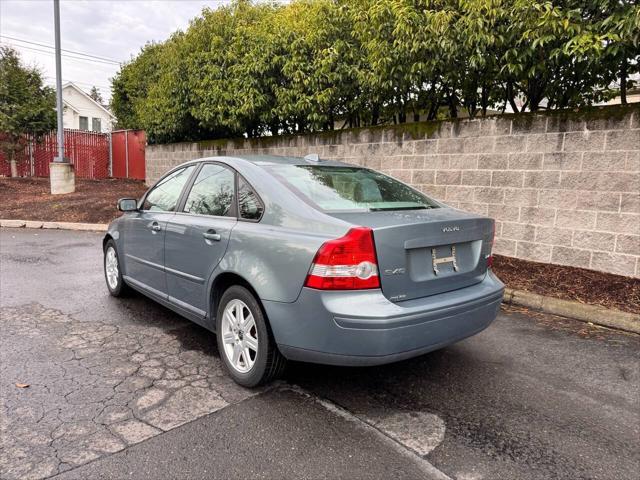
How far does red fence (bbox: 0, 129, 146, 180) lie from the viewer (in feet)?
64.6

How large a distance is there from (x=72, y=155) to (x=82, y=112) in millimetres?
29695

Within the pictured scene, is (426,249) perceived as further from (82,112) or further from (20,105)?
(82,112)

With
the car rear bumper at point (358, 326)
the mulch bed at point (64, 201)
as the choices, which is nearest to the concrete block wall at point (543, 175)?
the car rear bumper at point (358, 326)

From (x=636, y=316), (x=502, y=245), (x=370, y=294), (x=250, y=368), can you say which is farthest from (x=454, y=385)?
(x=502, y=245)

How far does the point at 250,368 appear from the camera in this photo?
10.2ft

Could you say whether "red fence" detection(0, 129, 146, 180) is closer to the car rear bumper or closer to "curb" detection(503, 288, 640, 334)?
"curb" detection(503, 288, 640, 334)

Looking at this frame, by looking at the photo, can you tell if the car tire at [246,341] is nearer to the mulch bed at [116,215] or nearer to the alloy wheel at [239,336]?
the alloy wheel at [239,336]

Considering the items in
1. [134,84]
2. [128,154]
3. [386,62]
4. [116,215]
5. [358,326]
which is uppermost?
[134,84]

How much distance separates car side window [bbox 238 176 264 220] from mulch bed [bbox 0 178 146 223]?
27.8 ft

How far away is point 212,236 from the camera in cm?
339

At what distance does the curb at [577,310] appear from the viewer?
4.51m

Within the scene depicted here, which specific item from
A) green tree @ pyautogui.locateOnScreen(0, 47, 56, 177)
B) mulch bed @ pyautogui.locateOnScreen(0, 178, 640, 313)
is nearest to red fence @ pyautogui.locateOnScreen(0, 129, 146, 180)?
green tree @ pyautogui.locateOnScreen(0, 47, 56, 177)

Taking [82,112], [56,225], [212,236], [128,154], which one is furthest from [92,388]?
[82,112]

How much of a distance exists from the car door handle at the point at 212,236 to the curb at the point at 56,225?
768 cm
